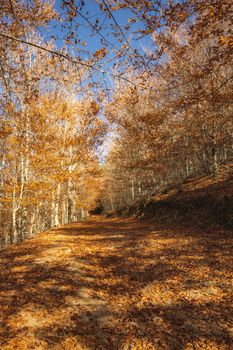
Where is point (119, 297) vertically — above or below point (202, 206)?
below

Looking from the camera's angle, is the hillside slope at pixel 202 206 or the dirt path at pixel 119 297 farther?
the hillside slope at pixel 202 206

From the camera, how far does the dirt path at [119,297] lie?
3.70 meters

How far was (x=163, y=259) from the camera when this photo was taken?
22.8ft

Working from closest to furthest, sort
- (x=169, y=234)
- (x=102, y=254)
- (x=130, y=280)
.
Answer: (x=130, y=280), (x=102, y=254), (x=169, y=234)

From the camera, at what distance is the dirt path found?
3701 millimetres

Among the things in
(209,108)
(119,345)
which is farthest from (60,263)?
(209,108)

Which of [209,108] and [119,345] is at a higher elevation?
[209,108]

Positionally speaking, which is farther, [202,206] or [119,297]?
→ [202,206]

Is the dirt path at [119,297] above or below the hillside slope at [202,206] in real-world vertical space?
below

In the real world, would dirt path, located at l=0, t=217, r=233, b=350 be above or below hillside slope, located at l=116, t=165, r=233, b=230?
below

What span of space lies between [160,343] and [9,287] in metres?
3.41

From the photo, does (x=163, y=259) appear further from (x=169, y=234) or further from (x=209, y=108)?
(x=209, y=108)

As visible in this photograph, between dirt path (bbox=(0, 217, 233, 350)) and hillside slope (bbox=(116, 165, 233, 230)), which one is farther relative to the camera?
hillside slope (bbox=(116, 165, 233, 230))

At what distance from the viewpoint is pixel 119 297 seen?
5.03 metres
